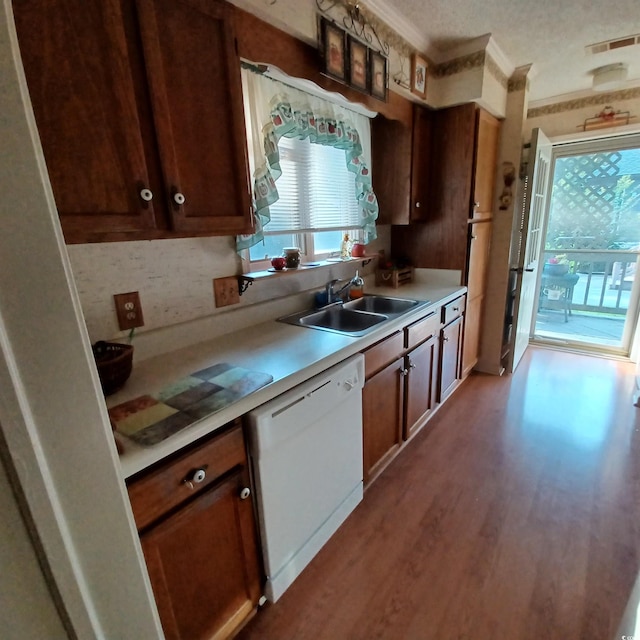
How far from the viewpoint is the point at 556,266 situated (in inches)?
141

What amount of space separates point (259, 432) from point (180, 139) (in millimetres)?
909

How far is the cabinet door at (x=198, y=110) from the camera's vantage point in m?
0.97

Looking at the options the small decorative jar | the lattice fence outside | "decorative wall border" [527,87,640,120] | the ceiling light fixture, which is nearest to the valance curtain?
the small decorative jar

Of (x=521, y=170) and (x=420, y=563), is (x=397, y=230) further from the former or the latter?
A: (x=420, y=563)

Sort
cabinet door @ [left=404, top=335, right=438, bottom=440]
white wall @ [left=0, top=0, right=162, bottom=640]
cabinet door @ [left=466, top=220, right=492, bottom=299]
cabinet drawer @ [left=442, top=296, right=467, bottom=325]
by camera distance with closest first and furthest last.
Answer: white wall @ [left=0, top=0, right=162, bottom=640], cabinet door @ [left=404, top=335, right=438, bottom=440], cabinet drawer @ [left=442, top=296, right=467, bottom=325], cabinet door @ [left=466, top=220, right=492, bottom=299]

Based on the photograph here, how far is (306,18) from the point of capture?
1.33m

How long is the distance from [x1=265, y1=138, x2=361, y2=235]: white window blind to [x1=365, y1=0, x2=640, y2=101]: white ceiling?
2.30ft

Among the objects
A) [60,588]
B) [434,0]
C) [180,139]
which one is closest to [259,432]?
[60,588]

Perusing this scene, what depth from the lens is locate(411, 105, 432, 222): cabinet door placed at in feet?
7.52

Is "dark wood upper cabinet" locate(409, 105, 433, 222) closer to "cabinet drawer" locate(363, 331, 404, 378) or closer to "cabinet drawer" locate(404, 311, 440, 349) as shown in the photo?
"cabinet drawer" locate(404, 311, 440, 349)

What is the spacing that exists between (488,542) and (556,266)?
310 cm

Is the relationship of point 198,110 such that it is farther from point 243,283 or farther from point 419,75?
point 419,75

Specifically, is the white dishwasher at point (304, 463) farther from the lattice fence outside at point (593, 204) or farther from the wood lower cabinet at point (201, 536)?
the lattice fence outside at point (593, 204)

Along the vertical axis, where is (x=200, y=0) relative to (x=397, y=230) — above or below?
above
